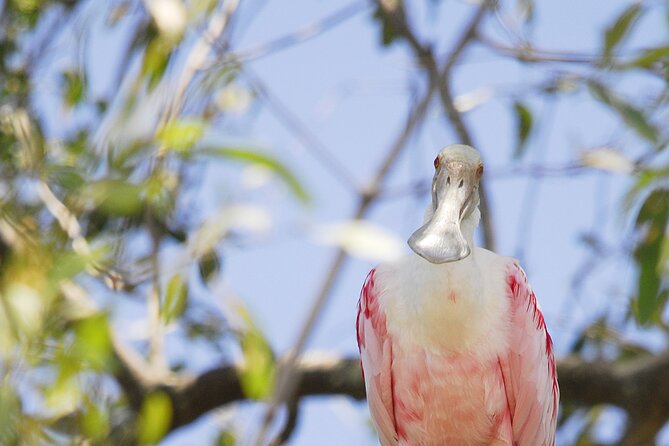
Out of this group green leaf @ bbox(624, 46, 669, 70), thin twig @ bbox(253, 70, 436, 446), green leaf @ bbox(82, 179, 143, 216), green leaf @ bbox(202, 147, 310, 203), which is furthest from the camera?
green leaf @ bbox(624, 46, 669, 70)

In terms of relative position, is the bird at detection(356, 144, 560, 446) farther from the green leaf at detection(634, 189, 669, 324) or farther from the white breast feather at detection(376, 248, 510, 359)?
the green leaf at detection(634, 189, 669, 324)

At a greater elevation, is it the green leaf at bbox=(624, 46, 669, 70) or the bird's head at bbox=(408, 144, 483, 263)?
the bird's head at bbox=(408, 144, 483, 263)

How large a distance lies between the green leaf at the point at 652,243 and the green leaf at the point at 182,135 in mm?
1450

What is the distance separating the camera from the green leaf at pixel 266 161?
1826 millimetres

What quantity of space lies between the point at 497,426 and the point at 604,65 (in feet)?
3.73

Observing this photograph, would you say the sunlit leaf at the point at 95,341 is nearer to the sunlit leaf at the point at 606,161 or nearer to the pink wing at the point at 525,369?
the pink wing at the point at 525,369

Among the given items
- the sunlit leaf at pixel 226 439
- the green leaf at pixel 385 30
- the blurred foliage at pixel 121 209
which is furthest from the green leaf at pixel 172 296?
the green leaf at pixel 385 30

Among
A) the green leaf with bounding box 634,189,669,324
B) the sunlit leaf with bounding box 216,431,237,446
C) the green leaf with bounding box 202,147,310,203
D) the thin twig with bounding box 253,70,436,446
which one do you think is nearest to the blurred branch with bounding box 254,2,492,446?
the thin twig with bounding box 253,70,436,446

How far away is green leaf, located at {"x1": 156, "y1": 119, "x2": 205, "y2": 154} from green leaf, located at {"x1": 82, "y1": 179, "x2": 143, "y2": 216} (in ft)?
0.39

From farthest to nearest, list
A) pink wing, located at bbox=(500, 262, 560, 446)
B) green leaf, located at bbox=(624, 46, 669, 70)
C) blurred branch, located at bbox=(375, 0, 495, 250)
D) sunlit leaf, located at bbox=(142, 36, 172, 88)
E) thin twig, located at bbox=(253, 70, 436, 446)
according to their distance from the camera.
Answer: blurred branch, located at bbox=(375, 0, 495, 250) < green leaf, located at bbox=(624, 46, 669, 70) < sunlit leaf, located at bbox=(142, 36, 172, 88) < pink wing, located at bbox=(500, 262, 560, 446) < thin twig, located at bbox=(253, 70, 436, 446)

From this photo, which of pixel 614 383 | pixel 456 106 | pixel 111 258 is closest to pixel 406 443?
pixel 111 258

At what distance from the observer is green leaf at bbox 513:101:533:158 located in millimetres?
3838

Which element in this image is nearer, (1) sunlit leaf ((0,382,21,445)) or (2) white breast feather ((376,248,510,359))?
(1) sunlit leaf ((0,382,21,445))

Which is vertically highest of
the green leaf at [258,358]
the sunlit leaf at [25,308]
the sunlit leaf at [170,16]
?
the sunlit leaf at [170,16]
